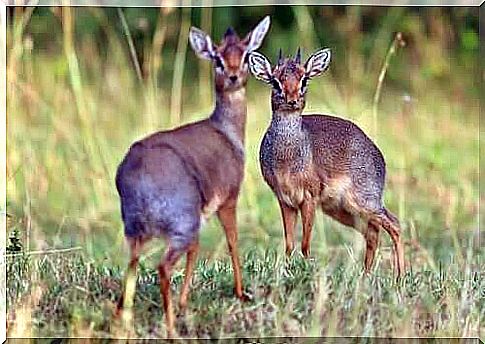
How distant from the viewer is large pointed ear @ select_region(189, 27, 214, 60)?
5.39 feet

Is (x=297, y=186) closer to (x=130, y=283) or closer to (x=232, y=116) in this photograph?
(x=232, y=116)

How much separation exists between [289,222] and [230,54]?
0.25 metres

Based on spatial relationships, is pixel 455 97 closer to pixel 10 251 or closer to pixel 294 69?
pixel 294 69

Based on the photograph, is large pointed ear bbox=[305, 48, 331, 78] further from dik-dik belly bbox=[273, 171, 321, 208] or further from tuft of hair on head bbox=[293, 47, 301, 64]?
dik-dik belly bbox=[273, 171, 321, 208]

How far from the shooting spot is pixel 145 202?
5.18ft

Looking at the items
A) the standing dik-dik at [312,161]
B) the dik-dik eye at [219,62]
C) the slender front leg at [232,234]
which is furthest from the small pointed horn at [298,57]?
the slender front leg at [232,234]

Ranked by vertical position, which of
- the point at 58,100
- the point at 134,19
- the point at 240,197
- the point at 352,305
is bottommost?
the point at 352,305

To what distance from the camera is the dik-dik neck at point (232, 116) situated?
1.64m

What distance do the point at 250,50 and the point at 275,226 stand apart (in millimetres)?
285

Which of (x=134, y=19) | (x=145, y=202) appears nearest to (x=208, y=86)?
(x=134, y=19)

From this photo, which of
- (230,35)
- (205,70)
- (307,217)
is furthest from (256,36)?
(307,217)

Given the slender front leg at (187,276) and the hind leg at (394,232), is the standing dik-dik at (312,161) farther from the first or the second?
the slender front leg at (187,276)

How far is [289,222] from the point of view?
5.56 ft

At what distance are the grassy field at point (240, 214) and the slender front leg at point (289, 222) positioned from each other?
0.02 m
